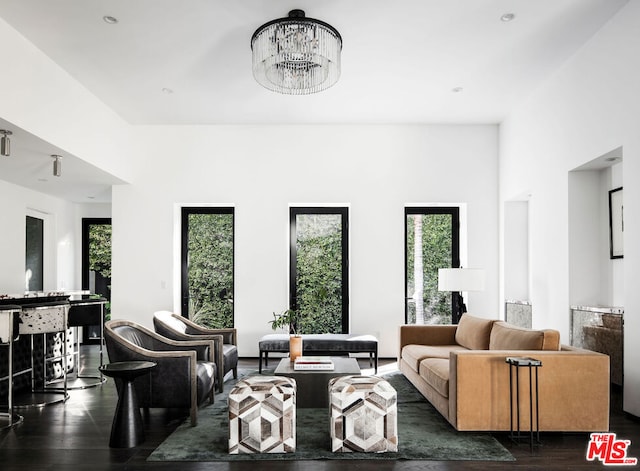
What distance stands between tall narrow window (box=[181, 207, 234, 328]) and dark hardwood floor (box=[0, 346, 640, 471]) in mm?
2901

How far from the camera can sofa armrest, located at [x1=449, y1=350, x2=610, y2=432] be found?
3.67 metres

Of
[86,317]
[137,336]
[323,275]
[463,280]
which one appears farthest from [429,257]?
[86,317]

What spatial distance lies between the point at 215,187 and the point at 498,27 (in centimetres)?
425

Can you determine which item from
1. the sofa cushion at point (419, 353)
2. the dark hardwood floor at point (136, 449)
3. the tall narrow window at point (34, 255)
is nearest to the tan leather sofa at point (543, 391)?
the dark hardwood floor at point (136, 449)

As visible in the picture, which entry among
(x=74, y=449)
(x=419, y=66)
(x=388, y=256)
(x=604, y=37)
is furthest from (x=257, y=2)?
(x=388, y=256)

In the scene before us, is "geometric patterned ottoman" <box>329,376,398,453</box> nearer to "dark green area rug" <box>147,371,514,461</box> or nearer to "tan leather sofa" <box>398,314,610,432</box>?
"dark green area rug" <box>147,371,514,461</box>

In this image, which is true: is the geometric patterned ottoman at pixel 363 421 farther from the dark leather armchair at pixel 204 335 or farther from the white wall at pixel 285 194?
the white wall at pixel 285 194

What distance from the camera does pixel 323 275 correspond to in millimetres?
7461

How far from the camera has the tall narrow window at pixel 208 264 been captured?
753 cm

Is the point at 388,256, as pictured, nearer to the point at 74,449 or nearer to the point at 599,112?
the point at 599,112

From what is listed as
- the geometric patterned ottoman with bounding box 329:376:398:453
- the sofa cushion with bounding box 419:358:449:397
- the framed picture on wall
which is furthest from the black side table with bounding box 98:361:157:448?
the framed picture on wall

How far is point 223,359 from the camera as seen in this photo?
5.31m

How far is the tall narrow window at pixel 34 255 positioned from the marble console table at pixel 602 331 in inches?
285

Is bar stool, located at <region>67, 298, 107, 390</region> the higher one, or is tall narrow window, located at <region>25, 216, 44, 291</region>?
tall narrow window, located at <region>25, 216, 44, 291</region>
